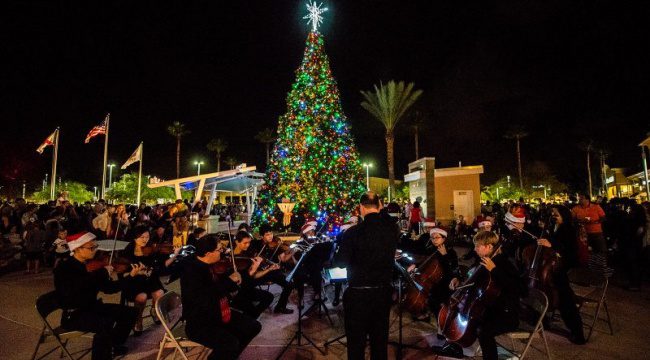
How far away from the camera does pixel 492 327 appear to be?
415 cm

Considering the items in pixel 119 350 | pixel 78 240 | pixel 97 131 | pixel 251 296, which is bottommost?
pixel 119 350

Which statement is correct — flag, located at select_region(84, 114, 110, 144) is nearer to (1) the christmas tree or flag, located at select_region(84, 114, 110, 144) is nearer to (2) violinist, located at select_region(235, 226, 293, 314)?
(1) the christmas tree

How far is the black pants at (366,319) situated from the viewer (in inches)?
141

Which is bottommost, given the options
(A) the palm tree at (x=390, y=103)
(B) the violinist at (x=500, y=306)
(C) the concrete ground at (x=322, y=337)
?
(C) the concrete ground at (x=322, y=337)

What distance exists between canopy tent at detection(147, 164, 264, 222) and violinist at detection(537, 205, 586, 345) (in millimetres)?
14247

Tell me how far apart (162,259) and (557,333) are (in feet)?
22.7

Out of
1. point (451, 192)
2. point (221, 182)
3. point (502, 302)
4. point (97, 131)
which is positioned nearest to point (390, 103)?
point (451, 192)

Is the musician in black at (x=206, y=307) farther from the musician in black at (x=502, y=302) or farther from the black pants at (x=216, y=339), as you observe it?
the musician in black at (x=502, y=302)

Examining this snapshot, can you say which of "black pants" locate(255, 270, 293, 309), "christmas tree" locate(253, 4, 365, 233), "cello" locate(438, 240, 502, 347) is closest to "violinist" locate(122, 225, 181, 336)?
"black pants" locate(255, 270, 293, 309)

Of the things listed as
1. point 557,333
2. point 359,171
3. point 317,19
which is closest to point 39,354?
point 557,333

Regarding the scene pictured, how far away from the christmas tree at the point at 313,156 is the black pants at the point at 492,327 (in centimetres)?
1224

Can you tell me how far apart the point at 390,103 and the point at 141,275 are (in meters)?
23.0

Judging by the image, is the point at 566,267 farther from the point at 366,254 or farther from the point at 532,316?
the point at 366,254

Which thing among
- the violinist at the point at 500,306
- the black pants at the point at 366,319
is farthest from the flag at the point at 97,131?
the violinist at the point at 500,306
